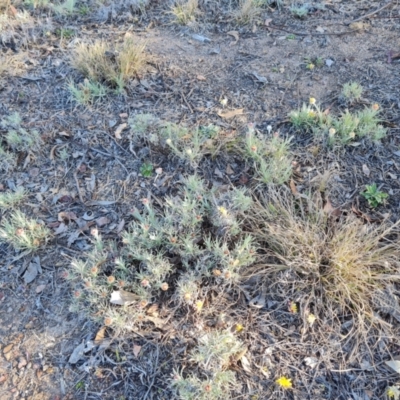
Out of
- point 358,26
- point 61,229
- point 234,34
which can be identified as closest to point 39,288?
point 61,229

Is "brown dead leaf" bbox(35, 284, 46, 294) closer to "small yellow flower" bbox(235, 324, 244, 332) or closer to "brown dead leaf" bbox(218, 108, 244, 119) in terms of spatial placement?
"small yellow flower" bbox(235, 324, 244, 332)

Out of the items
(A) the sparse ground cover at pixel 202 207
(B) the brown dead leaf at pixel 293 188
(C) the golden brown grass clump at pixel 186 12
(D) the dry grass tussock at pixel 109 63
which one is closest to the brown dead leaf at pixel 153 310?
(A) the sparse ground cover at pixel 202 207

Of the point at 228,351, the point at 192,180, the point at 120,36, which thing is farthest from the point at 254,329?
the point at 120,36

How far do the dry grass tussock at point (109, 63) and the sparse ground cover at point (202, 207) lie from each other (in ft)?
0.05

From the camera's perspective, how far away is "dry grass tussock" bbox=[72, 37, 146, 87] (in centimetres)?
339

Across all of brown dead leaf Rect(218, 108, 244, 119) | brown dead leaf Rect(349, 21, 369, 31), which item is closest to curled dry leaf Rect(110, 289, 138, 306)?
brown dead leaf Rect(218, 108, 244, 119)

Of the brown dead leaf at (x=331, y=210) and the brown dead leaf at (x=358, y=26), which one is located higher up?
the brown dead leaf at (x=358, y=26)

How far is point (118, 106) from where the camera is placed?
337cm

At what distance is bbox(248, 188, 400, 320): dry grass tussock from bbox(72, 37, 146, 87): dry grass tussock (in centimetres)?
172

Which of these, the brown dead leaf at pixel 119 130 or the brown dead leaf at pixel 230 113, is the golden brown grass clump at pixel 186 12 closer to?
the brown dead leaf at pixel 230 113

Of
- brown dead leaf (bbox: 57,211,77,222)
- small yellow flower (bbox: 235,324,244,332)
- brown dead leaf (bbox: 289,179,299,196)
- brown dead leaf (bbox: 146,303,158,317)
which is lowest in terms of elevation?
brown dead leaf (bbox: 146,303,158,317)

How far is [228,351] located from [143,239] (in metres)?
0.82

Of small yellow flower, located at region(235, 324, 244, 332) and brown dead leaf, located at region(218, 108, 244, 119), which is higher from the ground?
brown dead leaf, located at region(218, 108, 244, 119)

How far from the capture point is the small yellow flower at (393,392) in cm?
204
